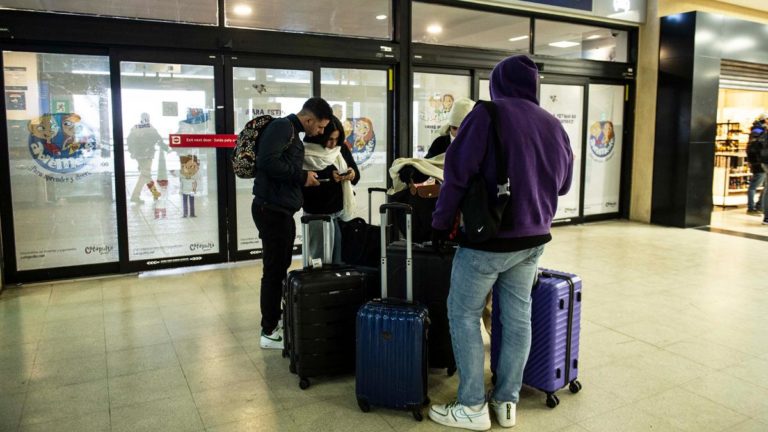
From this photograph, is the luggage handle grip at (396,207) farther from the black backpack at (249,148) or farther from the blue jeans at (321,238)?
the black backpack at (249,148)

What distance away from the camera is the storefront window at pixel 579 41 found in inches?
315

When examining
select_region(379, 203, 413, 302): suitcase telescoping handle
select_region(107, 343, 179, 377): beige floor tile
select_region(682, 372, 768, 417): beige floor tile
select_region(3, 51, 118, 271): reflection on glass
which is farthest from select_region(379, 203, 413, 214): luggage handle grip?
select_region(3, 51, 118, 271): reflection on glass

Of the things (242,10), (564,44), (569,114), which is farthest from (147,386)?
(564,44)

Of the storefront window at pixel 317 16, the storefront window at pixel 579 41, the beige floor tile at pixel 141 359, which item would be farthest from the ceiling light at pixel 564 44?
the beige floor tile at pixel 141 359

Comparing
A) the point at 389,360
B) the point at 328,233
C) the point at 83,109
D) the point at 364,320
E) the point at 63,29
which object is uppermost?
the point at 63,29

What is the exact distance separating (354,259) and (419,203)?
51cm

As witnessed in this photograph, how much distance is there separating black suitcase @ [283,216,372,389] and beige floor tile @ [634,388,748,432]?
1.49 meters

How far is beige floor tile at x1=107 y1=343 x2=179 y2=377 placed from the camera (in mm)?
3368

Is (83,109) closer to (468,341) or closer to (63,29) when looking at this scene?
(63,29)

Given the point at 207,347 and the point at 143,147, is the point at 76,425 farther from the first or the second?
the point at 143,147

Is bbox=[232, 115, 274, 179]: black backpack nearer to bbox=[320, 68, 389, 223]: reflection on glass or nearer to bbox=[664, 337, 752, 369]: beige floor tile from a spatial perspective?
bbox=[664, 337, 752, 369]: beige floor tile

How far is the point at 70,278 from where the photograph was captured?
5398mm

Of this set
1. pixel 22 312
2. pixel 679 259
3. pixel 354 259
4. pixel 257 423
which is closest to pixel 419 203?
pixel 354 259

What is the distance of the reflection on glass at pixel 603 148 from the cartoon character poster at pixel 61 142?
21.4 feet
